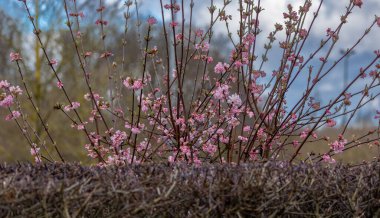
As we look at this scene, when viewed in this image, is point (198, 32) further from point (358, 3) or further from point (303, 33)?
point (358, 3)

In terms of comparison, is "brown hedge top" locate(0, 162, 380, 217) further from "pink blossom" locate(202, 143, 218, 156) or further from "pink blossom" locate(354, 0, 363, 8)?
"pink blossom" locate(354, 0, 363, 8)

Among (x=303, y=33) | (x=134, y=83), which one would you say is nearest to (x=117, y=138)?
(x=134, y=83)

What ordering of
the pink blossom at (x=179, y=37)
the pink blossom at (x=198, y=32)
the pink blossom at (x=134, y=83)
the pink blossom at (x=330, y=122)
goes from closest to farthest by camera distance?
the pink blossom at (x=134, y=83), the pink blossom at (x=179, y=37), the pink blossom at (x=330, y=122), the pink blossom at (x=198, y=32)

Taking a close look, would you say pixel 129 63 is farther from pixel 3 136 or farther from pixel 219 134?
pixel 219 134

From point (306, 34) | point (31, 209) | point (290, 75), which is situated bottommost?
point (31, 209)

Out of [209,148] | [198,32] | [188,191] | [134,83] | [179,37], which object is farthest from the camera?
[198,32]

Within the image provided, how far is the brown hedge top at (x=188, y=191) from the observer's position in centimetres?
274

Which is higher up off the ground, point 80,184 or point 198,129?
point 198,129

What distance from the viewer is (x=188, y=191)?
2906mm

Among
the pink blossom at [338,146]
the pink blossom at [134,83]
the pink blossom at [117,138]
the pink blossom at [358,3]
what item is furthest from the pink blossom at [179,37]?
the pink blossom at [338,146]

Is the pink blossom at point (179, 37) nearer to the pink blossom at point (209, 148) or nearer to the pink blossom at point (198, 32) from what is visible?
the pink blossom at point (198, 32)

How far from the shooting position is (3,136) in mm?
15281

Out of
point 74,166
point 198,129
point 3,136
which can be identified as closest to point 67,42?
point 3,136

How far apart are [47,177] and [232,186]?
3.34 ft
